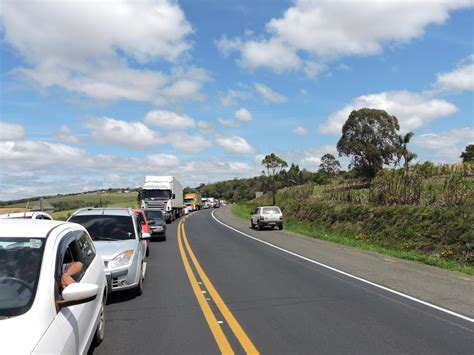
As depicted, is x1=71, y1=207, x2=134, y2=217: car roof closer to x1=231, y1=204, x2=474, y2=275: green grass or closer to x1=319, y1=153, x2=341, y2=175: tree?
x1=231, y1=204, x2=474, y2=275: green grass

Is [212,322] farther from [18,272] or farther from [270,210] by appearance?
[270,210]

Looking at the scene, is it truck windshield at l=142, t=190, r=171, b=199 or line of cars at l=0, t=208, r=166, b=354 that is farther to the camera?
truck windshield at l=142, t=190, r=171, b=199

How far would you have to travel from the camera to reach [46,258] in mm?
4070

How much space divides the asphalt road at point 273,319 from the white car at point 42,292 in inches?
55.2

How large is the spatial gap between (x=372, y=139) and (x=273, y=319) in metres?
49.5

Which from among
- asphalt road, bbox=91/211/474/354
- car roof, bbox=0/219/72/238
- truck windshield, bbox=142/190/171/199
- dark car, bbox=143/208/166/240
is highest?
truck windshield, bbox=142/190/171/199

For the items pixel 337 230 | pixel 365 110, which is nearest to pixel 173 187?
pixel 337 230

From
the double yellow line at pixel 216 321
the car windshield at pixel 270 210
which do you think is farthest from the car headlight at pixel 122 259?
the car windshield at pixel 270 210

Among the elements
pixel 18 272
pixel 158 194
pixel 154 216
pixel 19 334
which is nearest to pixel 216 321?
pixel 18 272

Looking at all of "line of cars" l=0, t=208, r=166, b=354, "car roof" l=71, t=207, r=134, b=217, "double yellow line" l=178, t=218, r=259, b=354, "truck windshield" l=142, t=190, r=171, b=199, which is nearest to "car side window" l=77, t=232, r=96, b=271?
"line of cars" l=0, t=208, r=166, b=354

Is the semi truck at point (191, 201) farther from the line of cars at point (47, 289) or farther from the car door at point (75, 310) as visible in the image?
the line of cars at point (47, 289)

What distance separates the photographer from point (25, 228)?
4441 mm

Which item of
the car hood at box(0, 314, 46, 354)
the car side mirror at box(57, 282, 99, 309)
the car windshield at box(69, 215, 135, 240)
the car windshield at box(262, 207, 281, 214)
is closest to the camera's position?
the car hood at box(0, 314, 46, 354)

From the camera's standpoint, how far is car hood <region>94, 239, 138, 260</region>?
8016mm
